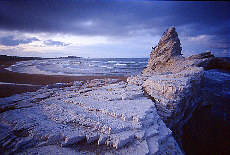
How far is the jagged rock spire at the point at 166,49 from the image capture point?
13125 mm

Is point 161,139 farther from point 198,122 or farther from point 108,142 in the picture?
point 198,122

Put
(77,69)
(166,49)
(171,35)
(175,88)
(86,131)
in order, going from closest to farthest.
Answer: (86,131) < (175,88) < (166,49) < (171,35) < (77,69)

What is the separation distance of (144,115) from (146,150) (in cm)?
130

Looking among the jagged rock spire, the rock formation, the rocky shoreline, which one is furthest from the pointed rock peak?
the rocky shoreline

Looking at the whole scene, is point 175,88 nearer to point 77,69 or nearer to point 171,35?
point 171,35

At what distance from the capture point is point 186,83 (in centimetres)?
592

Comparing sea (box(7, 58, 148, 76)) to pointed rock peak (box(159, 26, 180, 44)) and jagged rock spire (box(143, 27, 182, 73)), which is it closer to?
jagged rock spire (box(143, 27, 182, 73))

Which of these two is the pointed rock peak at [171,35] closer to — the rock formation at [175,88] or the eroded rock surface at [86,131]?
Answer: the rock formation at [175,88]

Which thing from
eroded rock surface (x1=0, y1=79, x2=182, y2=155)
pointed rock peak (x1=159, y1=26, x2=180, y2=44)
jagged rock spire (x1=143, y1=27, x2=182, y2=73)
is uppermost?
pointed rock peak (x1=159, y1=26, x2=180, y2=44)

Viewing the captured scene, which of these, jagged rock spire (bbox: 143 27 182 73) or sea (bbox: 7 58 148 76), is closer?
jagged rock spire (bbox: 143 27 182 73)

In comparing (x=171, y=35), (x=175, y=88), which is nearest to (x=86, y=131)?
(x=175, y=88)

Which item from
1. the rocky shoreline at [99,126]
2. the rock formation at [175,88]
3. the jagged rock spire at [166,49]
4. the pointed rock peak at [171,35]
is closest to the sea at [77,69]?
the jagged rock spire at [166,49]

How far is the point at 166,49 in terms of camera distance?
1352cm

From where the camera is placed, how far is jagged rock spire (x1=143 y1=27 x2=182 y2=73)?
13125mm
